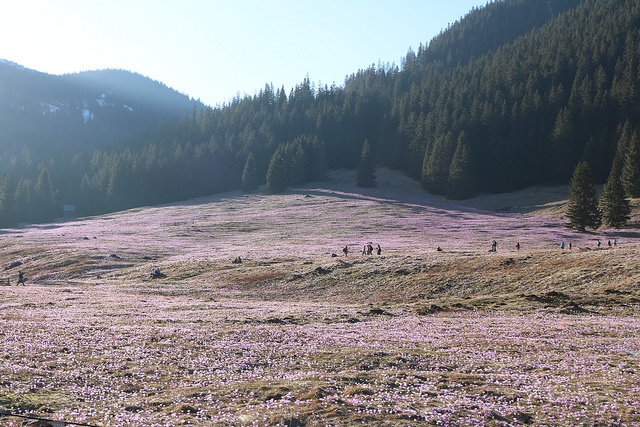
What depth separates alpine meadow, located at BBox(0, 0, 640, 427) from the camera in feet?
41.2

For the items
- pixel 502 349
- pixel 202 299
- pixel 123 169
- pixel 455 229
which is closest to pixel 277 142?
pixel 123 169

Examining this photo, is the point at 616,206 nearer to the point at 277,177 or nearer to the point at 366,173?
the point at 366,173

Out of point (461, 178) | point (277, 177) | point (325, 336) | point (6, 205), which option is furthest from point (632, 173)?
point (6, 205)

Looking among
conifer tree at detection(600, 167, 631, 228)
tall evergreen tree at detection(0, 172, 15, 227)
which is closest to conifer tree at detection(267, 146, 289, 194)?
tall evergreen tree at detection(0, 172, 15, 227)

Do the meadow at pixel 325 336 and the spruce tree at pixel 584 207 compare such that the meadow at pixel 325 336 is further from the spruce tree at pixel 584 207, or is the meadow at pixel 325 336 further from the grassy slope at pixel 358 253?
the spruce tree at pixel 584 207

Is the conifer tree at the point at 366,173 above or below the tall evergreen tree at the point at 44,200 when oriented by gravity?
above

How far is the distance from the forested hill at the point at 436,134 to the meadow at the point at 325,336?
64.9 meters

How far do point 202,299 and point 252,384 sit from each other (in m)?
27.3

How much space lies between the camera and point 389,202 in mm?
111000

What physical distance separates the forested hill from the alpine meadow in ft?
2.56

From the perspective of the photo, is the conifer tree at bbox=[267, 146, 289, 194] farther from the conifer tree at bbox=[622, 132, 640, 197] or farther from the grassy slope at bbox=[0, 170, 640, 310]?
the conifer tree at bbox=[622, 132, 640, 197]

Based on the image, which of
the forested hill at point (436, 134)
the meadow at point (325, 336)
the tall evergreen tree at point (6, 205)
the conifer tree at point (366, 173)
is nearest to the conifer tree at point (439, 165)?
the forested hill at point (436, 134)

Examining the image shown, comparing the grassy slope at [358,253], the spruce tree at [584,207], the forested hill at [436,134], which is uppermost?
the forested hill at [436,134]

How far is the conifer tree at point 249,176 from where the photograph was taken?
478 feet
